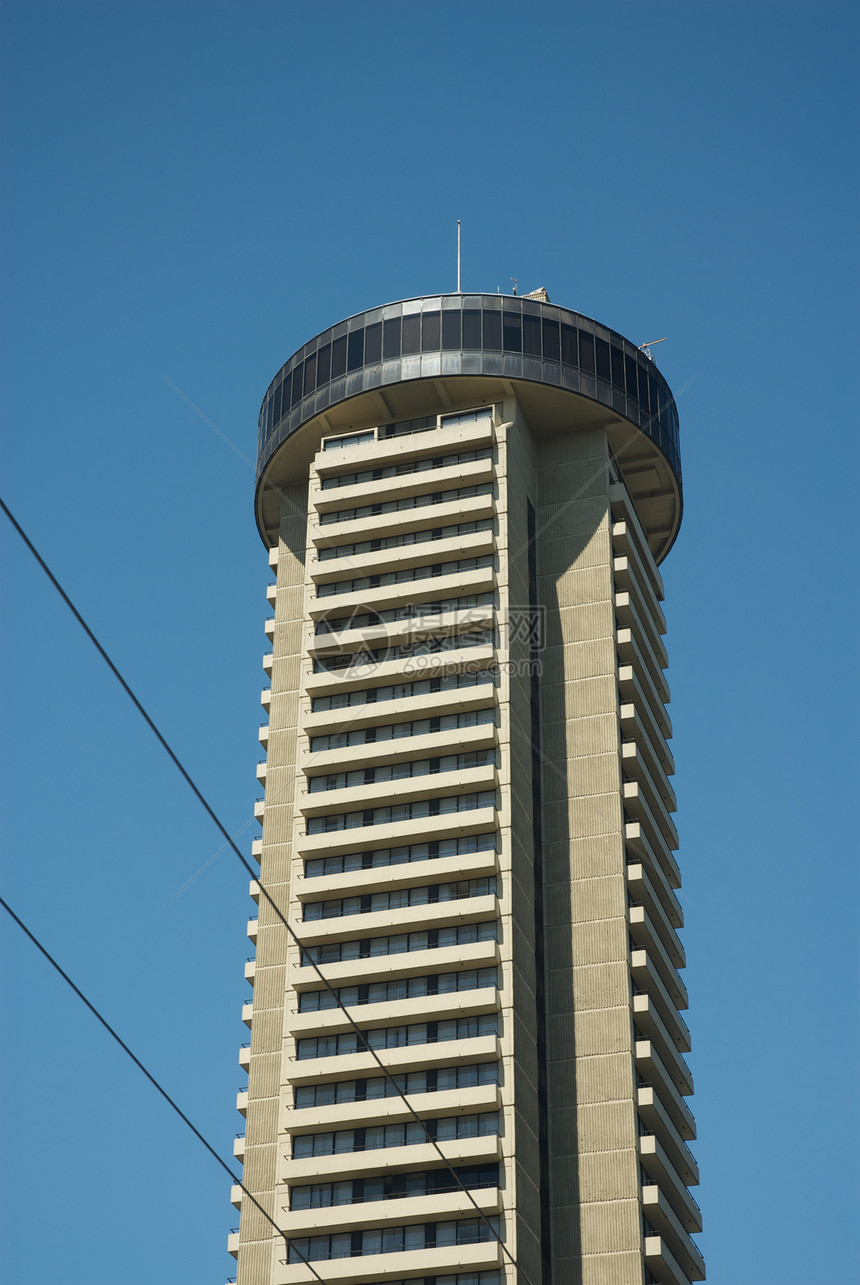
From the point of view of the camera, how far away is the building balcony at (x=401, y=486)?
3762 inches

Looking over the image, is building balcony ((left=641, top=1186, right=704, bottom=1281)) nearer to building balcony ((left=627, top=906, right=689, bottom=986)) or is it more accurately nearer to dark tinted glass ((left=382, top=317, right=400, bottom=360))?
building balcony ((left=627, top=906, right=689, bottom=986))

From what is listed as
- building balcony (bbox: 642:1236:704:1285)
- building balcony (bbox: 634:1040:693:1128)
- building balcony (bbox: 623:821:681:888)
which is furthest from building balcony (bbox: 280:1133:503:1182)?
building balcony (bbox: 623:821:681:888)

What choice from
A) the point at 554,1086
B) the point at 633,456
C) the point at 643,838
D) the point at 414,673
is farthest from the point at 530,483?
the point at 554,1086

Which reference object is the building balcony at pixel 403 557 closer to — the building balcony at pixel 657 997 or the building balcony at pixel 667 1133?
the building balcony at pixel 657 997

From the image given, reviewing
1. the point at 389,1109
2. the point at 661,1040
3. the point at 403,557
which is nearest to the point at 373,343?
the point at 403,557

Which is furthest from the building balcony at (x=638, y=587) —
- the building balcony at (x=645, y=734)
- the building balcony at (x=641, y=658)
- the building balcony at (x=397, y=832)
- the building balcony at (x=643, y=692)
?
the building balcony at (x=397, y=832)

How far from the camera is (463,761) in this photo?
8925cm

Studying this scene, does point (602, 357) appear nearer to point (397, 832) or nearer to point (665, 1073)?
point (397, 832)

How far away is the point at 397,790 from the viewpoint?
292ft

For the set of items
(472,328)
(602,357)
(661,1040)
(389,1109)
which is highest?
(472,328)

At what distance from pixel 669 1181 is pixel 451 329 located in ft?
165

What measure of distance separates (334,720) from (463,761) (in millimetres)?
8062

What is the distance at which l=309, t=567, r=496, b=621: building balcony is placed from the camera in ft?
305

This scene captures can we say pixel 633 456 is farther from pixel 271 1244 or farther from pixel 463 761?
pixel 271 1244
